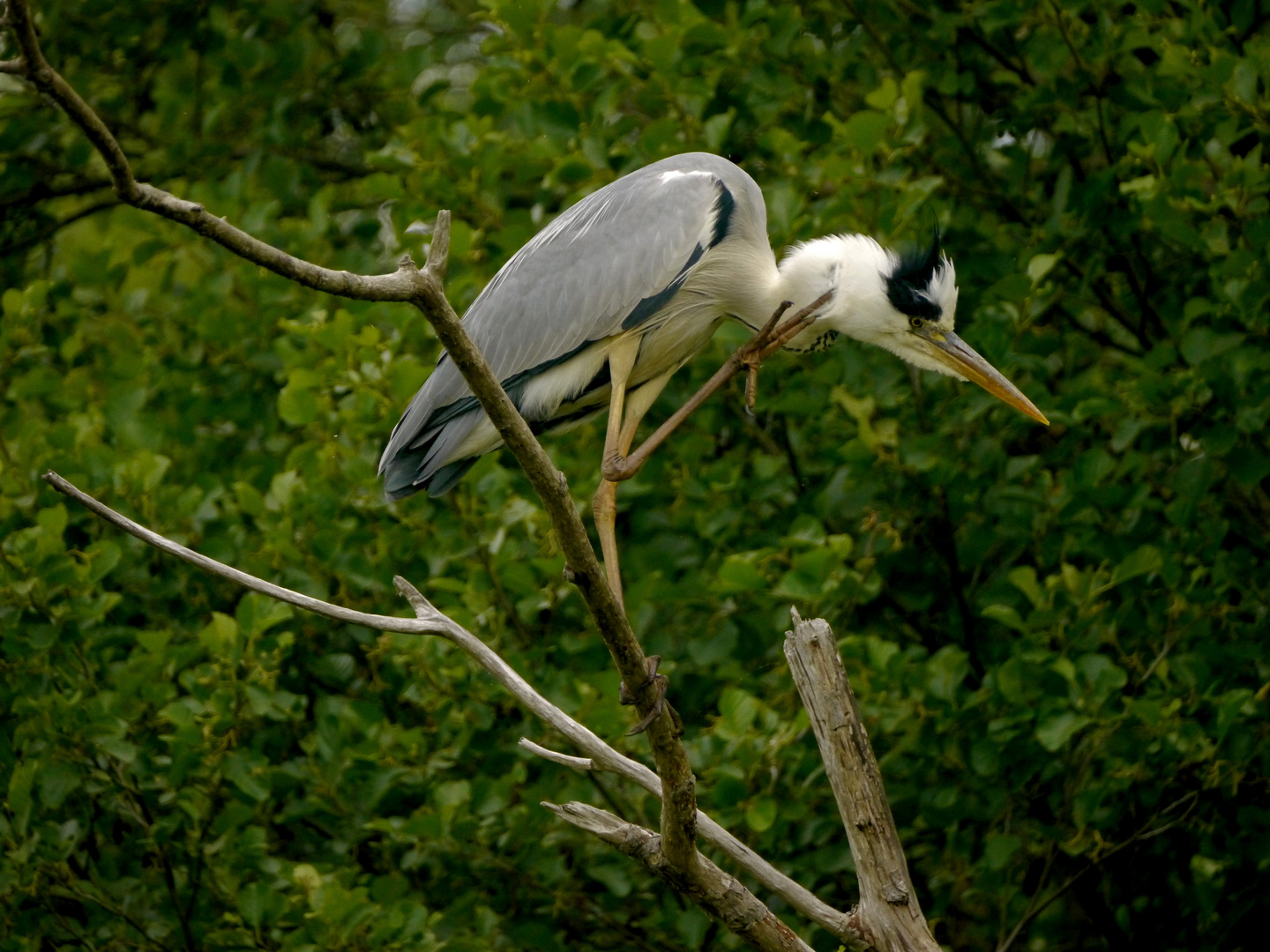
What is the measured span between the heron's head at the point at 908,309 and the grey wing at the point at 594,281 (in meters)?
0.43

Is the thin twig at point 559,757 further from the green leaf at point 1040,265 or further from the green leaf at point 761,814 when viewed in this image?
the green leaf at point 1040,265

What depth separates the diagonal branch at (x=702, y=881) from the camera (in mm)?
2656

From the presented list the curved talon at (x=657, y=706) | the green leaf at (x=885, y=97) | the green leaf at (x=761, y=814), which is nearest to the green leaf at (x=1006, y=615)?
the green leaf at (x=761, y=814)

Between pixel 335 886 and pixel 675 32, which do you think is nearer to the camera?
pixel 335 886

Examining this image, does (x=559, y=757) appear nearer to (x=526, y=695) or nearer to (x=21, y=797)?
(x=526, y=695)

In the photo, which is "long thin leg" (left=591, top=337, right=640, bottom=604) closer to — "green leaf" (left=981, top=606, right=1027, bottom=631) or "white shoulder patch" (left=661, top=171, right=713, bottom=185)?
"white shoulder patch" (left=661, top=171, right=713, bottom=185)

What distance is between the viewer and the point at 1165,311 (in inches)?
175

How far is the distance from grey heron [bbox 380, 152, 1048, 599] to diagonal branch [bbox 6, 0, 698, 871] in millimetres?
1272

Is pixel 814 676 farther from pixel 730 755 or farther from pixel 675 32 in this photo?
pixel 675 32

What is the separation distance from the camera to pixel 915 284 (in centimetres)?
390

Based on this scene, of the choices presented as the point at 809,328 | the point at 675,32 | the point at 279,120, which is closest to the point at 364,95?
the point at 279,120

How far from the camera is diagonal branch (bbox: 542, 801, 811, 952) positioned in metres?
2.66

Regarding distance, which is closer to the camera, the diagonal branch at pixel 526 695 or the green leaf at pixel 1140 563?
the diagonal branch at pixel 526 695

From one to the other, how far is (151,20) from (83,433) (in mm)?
2345
